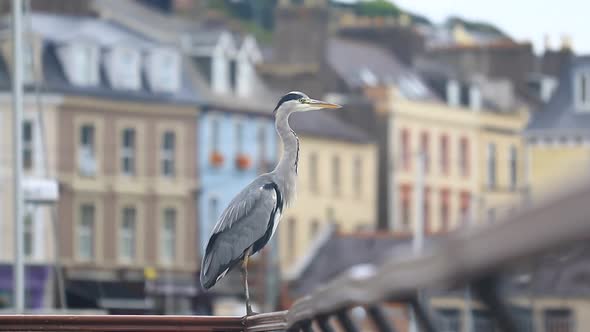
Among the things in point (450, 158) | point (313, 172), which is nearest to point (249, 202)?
point (313, 172)

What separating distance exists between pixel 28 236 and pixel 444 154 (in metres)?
25.3

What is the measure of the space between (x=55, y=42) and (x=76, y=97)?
7.44 ft

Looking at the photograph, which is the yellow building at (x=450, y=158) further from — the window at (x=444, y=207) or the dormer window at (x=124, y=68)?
the dormer window at (x=124, y=68)

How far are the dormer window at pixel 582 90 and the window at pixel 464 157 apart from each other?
5698 mm

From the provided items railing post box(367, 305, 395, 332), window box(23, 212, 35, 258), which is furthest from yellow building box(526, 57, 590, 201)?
railing post box(367, 305, 395, 332)

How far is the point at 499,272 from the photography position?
11.6 feet

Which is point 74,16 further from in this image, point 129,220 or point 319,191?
point 319,191

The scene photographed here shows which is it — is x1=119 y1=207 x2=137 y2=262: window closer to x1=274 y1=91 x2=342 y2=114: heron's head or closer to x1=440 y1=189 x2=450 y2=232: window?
x1=440 y1=189 x2=450 y2=232: window

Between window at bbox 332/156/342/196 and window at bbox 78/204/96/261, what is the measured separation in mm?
13480

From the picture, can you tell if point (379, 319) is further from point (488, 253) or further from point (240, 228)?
point (240, 228)

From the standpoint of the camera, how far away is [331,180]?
8288 cm

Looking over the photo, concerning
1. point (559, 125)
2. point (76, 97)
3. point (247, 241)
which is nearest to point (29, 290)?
point (76, 97)

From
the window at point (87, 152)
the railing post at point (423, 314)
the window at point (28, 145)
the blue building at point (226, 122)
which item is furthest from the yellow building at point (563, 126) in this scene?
the railing post at point (423, 314)

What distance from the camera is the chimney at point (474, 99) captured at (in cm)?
9007
